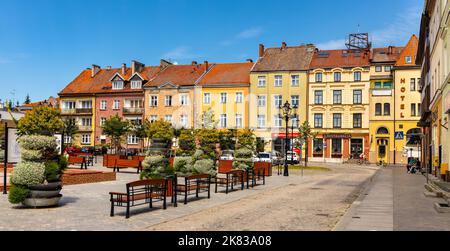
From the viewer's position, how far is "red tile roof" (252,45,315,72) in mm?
58562

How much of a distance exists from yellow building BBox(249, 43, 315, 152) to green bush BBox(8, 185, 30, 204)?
47.1 meters

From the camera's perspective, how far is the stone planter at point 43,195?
11.7m

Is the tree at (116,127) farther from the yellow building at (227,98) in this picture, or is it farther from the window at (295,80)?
the window at (295,80)

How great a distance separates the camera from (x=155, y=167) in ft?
45.0

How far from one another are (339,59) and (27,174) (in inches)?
2024

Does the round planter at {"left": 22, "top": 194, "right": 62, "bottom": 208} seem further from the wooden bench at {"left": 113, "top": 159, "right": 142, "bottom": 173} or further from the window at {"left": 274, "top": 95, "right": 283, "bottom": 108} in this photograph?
the window at {"left": 274, "top": 95, "right": 283, "bottom": 108}

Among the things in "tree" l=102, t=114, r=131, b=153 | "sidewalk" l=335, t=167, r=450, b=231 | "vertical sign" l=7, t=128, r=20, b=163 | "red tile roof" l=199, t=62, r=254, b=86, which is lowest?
"sidewalk" l=335, t=167, r=450, b=231

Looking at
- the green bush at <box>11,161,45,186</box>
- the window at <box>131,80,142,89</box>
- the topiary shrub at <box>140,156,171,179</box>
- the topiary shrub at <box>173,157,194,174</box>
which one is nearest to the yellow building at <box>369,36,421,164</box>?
the window at <box>131,80,142,89</box>

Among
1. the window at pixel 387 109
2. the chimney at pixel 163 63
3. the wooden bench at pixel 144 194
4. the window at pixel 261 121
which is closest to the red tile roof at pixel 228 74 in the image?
the window at pixel 261 121

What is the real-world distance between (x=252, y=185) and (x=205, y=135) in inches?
1091
